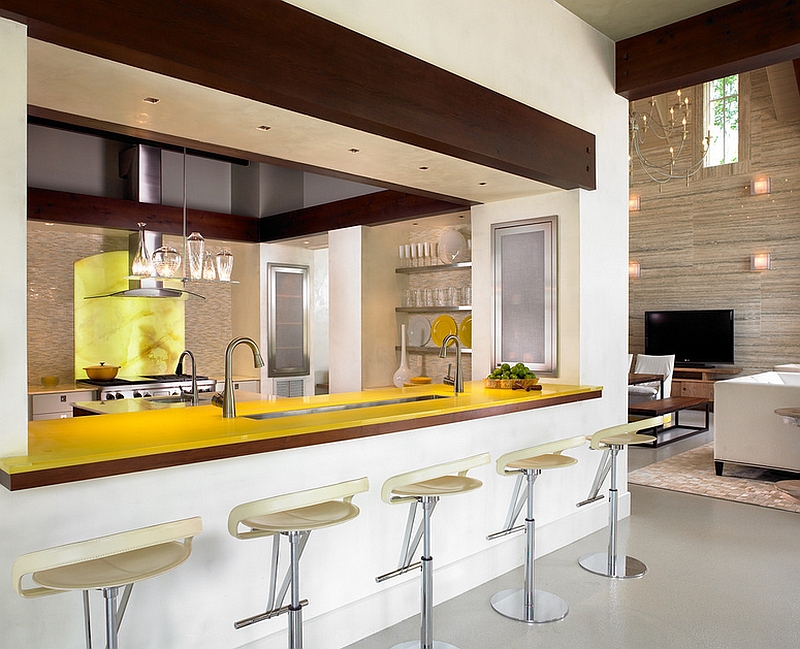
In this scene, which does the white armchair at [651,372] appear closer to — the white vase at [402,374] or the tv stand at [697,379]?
the tv stand at [697,379]

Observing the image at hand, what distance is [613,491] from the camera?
12.4ft

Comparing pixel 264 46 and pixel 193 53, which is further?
pixel 264 46

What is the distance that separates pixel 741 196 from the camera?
9.91 m

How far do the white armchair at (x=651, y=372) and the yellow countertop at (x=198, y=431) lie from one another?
517 centimetres

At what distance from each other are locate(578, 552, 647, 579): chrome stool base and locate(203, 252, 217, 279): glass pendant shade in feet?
9.83

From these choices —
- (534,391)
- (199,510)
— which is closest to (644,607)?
(534,391)

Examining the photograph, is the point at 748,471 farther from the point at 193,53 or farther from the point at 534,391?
the point at 193,53

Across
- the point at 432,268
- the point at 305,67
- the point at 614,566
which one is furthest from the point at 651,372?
the point at 305,67

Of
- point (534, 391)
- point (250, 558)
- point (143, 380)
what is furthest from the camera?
point (143, 380)

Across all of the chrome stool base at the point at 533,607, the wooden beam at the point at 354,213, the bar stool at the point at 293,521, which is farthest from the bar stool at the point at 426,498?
the wooden beam at the point at 354,213

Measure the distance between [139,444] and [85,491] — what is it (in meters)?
0.22

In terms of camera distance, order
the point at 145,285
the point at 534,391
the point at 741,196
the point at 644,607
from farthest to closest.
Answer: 1. the point at 741,196
2. the point at 145,285
3. the point at 534,391
4. the point at 644,607

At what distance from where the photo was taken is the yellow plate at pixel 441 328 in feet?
20.9

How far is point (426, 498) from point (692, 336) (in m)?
8.89
